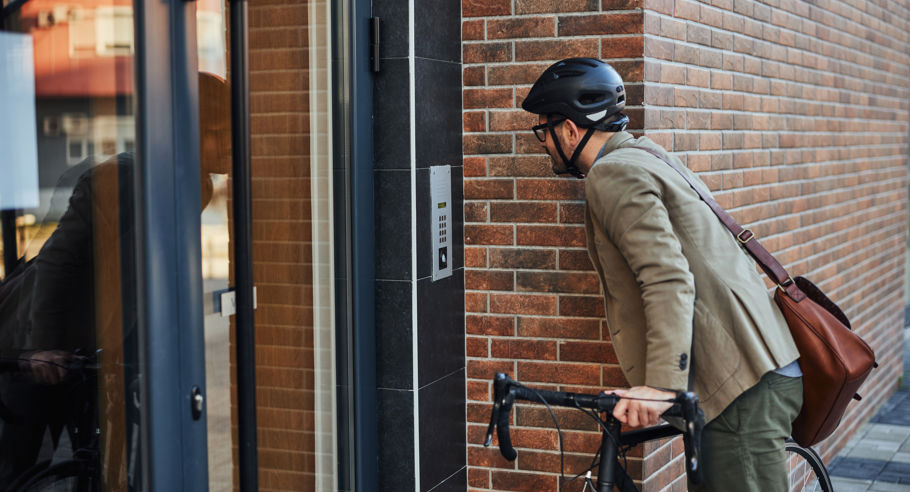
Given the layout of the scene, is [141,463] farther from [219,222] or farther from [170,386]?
[219,222]

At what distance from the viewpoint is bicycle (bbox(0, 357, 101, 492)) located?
2832 millimetres

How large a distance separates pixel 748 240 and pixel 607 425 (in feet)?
2.46

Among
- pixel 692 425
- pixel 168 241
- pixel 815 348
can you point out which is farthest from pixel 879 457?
pixel 168 241

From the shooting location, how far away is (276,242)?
3641 millimetres

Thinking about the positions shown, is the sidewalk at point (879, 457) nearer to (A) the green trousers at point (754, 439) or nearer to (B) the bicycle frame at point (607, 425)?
(A) the green trousers at point (754, 439)

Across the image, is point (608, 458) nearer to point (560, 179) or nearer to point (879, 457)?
point (560, 179)

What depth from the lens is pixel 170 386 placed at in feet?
10.3

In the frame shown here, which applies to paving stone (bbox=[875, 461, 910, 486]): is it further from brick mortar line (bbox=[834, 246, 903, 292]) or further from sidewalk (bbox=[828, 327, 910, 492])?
brick mortar line (bbox=[834, 246, 903, 292])

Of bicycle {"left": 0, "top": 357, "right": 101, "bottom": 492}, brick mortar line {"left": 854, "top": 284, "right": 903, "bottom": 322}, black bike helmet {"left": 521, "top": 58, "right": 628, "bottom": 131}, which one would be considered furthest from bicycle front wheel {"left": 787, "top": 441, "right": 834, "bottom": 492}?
brick mortar line {"left": 854, "top": 284, "right": 903, "bottom": 322}

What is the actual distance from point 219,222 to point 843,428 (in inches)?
219

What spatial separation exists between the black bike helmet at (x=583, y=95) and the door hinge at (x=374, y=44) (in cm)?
76

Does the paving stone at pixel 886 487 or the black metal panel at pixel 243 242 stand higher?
the black metal panel at pixel 243 242

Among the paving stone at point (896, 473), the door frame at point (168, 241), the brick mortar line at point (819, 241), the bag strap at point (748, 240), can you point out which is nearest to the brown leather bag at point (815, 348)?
the bag strap at point (748, 240)

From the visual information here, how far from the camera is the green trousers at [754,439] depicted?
3484mm
